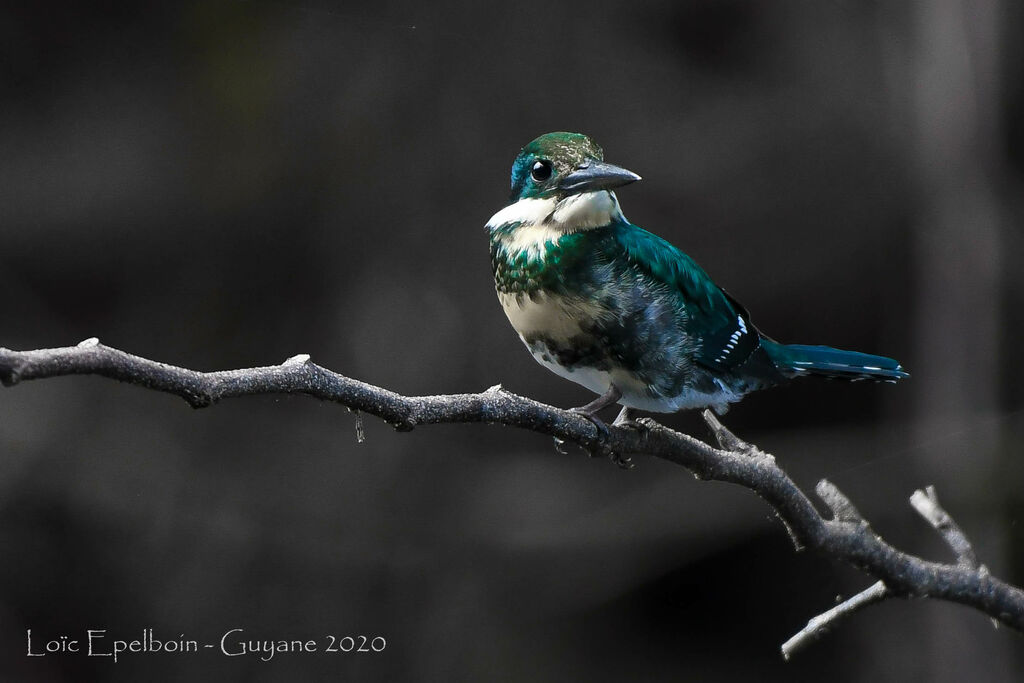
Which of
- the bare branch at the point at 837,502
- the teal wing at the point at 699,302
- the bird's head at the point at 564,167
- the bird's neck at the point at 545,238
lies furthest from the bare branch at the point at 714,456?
the bird's head at the point at 564,167

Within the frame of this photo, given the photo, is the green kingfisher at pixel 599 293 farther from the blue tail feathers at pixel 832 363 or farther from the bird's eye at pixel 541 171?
the blue tail feathers at pixel 832 363

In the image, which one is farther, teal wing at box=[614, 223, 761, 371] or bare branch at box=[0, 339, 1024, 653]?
teal wing at box=[614, 223, 761, 371]

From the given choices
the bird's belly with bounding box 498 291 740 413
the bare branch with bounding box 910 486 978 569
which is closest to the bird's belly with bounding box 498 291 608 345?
the bird's belly with bounding box 498 291 740 413

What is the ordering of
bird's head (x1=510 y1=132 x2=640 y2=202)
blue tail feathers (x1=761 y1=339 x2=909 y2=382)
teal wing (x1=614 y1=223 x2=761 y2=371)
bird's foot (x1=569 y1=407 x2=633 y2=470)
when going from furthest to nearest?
blue tail feathers (x1=761 y1=339 x2=909 y2=382)
teal wing (x1=614 y1=223 x2=761 y2=371)
bird's head (x1=510 y1=132 x2=640 y2=202)
bird's foot (x1=569 y1=407 x2=633 y2=470)

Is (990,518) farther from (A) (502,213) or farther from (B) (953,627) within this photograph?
(A) (502,213)

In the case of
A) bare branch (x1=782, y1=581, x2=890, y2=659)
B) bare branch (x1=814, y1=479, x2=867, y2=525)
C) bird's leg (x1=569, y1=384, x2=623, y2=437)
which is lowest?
bare branch (x1=782, y1=581, x2=890, y2=659)

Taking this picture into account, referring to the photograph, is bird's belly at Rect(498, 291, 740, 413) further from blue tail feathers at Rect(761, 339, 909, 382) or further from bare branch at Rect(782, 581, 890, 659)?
bare branch at Rect(782, 581, 890, 659)

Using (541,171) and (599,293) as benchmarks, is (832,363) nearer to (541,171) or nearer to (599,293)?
(599,293)
